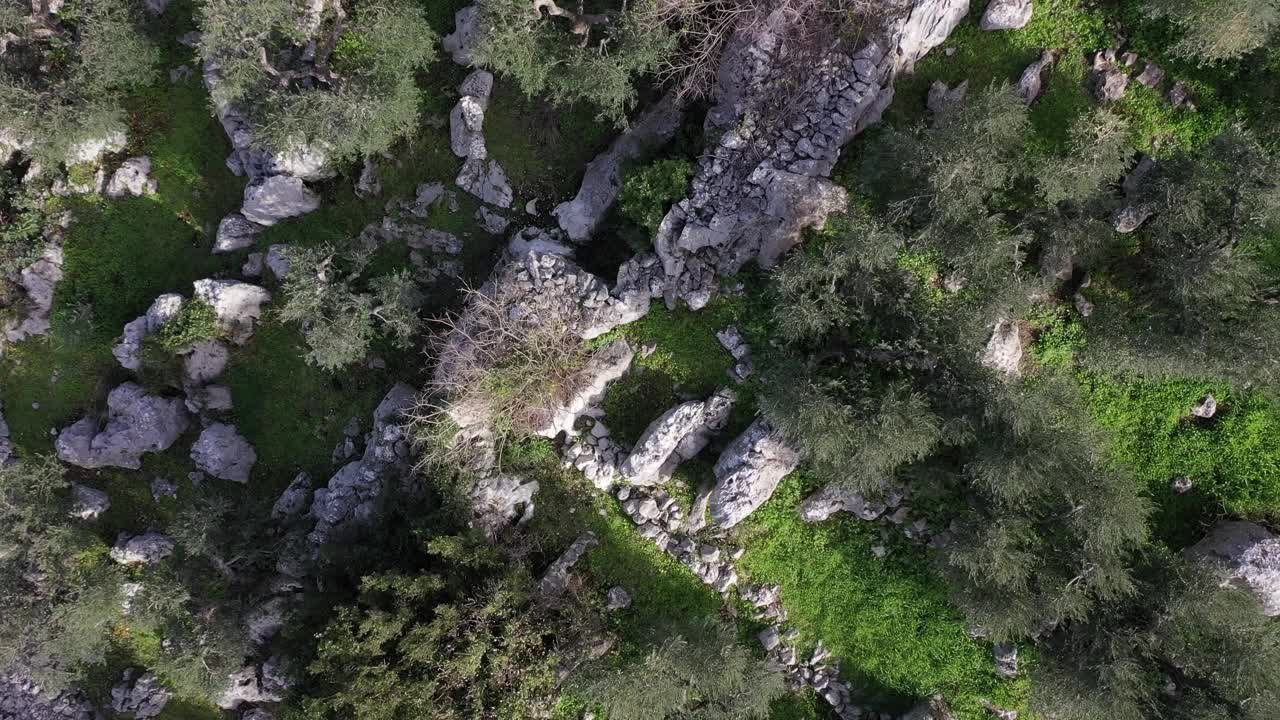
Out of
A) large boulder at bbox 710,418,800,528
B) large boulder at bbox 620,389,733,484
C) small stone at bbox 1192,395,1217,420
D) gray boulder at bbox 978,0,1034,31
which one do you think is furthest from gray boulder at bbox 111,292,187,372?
small stone at bbox 1192,395,1217,420

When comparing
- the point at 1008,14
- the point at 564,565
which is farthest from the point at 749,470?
the point at 1008,14

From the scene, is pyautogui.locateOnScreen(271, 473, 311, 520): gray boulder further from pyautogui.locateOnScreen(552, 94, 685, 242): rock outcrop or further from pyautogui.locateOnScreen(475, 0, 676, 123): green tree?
pyautogui.locateOnScreen(475, 0, 676, 123): green tree

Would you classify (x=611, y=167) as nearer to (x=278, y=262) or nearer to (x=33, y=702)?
(x=278, y=262)

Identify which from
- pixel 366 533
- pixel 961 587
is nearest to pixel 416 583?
pixel 366 533

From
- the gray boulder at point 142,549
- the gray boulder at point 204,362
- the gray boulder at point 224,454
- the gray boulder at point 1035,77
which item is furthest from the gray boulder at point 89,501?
the gray boulder at point 1035,77

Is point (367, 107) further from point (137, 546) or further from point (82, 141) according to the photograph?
point (137, 546)

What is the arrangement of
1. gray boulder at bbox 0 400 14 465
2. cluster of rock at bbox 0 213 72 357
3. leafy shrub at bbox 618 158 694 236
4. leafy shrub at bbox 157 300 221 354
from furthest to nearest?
1. gray boulder at bbox 0 400 14 465
2. cluster of rock at bbox 0 213 72 357
3. leafy shrub at bbox 157 300 221 354
4. leafy shrub at bbox 618 158 694 236
